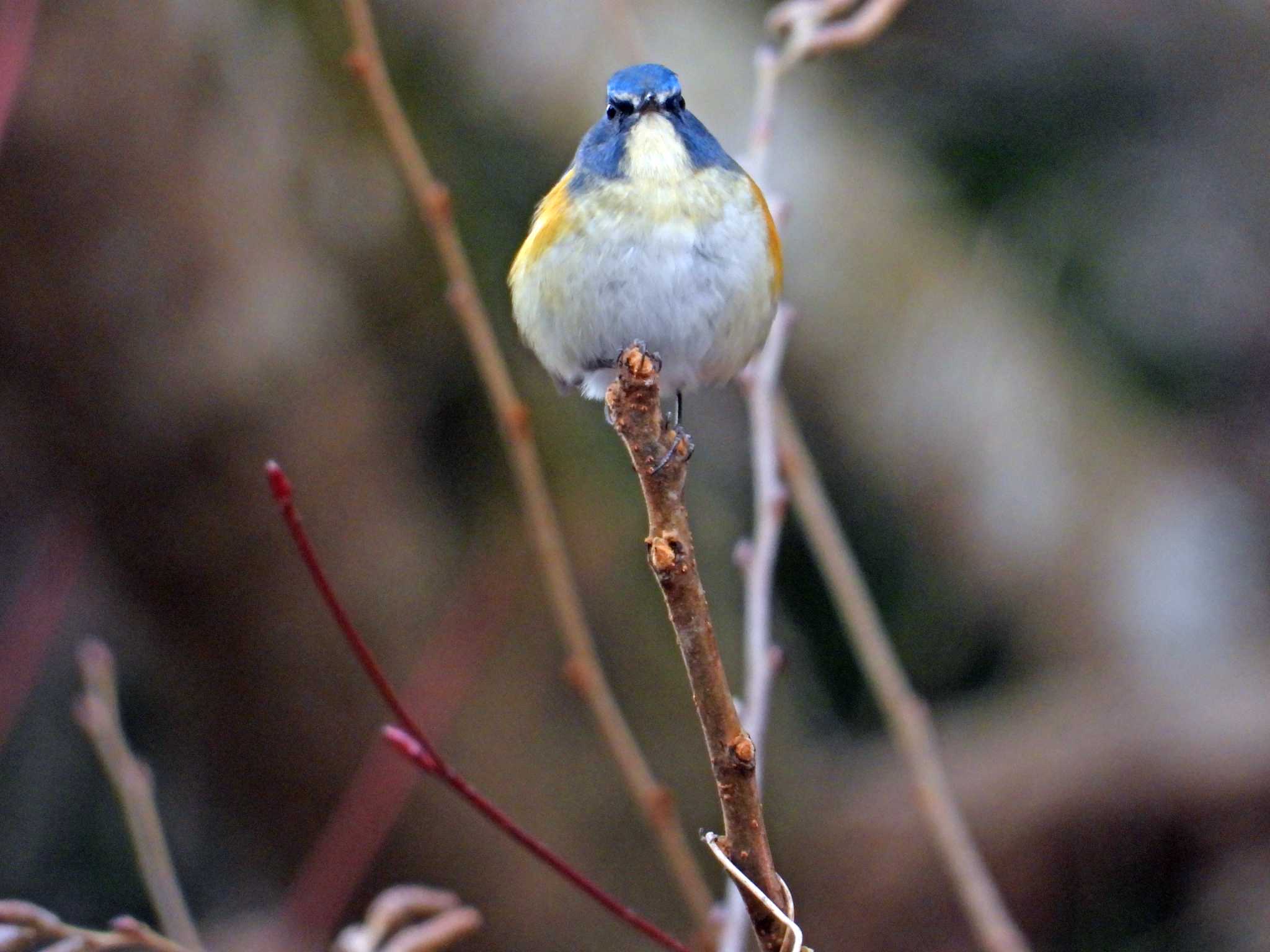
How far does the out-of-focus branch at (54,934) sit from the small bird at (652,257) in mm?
952

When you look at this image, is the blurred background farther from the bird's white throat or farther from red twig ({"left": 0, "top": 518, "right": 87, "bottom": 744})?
the bird's white throat

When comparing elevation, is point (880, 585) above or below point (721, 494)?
below

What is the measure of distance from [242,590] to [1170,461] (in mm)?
2949

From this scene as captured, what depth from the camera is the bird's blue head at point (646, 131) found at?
2.05 metres

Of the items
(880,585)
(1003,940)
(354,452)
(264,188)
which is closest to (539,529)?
(1003,940)

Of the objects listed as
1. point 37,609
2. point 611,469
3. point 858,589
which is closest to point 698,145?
point 858,589

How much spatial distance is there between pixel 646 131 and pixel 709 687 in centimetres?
106

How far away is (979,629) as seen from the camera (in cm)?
454

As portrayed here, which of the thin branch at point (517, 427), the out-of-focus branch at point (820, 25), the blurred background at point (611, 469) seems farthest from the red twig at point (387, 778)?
the out-of-focus branch at point (820, 25)

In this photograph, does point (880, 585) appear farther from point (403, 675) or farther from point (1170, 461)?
point (403, 675)

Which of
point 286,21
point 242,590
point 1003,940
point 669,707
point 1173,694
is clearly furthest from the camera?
point 1173,694

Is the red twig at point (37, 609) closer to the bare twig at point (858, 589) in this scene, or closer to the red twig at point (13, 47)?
the red twig at point (13, 47)

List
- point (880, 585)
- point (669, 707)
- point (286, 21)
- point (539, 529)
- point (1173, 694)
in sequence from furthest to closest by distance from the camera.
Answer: point (880, 585) → point (1173, 694) → point (669, 707) → point (286, 21) → point (539, 529)

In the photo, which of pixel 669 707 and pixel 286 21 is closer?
pixel 286 21
